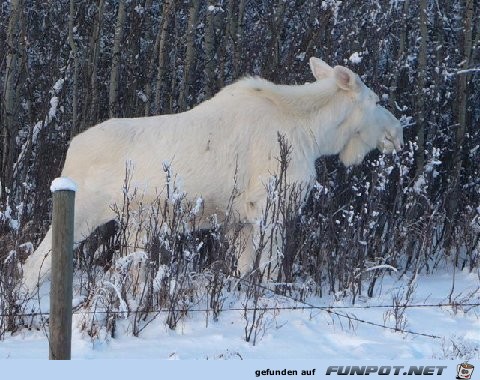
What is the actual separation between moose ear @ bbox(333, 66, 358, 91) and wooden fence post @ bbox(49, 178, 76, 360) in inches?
160

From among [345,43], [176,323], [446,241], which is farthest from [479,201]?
[176,323]

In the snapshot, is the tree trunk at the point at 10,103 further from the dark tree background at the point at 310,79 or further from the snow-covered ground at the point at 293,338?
the snow-covered ground at the point at 293,338

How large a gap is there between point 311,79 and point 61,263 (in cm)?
589

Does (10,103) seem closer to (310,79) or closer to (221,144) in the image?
(221,144)

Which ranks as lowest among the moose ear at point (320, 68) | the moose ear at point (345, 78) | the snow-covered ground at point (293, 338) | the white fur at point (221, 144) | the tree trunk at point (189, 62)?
the snow-covered ground at point (293, 338)

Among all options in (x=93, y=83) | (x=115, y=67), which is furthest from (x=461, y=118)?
(x=93, y=83)

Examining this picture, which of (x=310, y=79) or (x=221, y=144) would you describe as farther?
(x=310, y=79)

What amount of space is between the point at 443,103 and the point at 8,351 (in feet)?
23.3

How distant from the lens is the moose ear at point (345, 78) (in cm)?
774

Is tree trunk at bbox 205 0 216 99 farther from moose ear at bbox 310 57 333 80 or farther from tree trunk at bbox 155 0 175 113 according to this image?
moose ear at bbox 310 57 333 80

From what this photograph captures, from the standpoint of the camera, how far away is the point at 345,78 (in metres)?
7.79

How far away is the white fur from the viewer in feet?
22.6

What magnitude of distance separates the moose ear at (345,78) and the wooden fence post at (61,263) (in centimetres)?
406

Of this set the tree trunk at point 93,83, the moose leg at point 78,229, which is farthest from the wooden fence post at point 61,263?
the tree trunk at point 93,83
